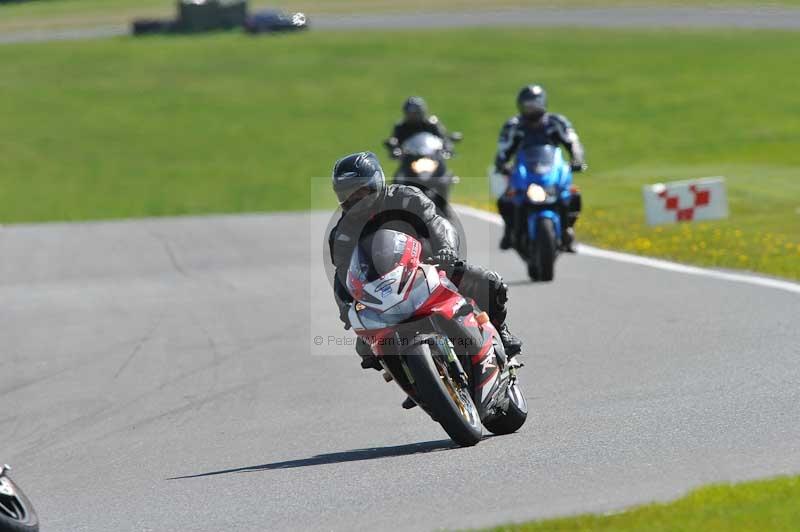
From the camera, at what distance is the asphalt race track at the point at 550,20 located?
52.3 m

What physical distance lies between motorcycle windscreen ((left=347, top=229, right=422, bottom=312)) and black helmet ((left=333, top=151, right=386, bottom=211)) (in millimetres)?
231

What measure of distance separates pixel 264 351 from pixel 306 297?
3.22 m

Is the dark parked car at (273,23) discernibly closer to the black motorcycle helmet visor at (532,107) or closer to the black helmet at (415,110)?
the black helmet at (415,110)

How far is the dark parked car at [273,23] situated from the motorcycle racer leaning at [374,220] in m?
48.2

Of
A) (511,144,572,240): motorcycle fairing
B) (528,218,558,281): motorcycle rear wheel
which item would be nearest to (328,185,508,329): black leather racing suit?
(528,218,558,281): motorcycle rear wheel

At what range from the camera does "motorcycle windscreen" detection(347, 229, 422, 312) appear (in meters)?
7.44

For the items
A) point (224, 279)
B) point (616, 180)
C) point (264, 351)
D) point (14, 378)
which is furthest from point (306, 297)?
point (616, 180)

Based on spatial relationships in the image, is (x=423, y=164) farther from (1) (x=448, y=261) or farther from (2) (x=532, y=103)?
(1) (x=448, y=261)

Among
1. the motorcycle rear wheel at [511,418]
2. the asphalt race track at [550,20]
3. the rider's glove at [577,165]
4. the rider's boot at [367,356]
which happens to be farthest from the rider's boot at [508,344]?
the asphalt race track at [550,20]

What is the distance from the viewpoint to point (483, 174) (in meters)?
32.0

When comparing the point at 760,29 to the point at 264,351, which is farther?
the point at 760,29

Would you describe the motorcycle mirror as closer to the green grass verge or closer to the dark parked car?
the green grass verge

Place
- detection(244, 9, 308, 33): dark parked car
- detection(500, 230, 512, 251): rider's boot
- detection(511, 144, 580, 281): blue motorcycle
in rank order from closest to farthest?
detection(511, 144, 580, 281): blue motorcycle
detection(500, 230, 512, 251): rider's boot
detection(244, 9, 308, 33): dark parked car

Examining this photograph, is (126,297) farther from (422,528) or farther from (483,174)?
(483,174)
